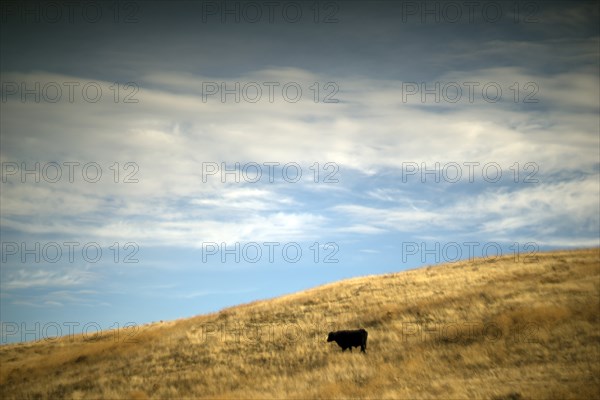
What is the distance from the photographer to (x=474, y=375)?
18.1 metres

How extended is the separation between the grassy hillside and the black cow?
0.39 meters

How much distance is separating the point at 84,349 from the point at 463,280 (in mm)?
26385

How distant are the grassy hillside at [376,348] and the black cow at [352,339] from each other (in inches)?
15.5

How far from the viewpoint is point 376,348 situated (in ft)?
77.6

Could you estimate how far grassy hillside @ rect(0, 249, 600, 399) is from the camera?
59.0 feet

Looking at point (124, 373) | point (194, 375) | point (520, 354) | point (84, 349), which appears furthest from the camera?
point (84, 349)

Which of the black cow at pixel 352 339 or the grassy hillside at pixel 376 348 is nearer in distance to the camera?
the grassy hillside at pixel 376 348

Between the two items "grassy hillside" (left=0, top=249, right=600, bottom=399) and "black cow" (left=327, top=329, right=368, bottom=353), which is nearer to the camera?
"grassy hillside" (left=0, top=249, right=600, bottom=399)

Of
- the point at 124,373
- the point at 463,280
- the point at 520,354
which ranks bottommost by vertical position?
the point at 124,373

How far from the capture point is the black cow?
23.7 metres

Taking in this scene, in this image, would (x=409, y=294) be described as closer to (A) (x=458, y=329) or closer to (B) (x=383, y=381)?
(A) (x=458, y=329)

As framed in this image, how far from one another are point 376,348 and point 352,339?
125 centimetres

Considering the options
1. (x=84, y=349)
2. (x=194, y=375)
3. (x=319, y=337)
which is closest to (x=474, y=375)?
(x=319, y=337)

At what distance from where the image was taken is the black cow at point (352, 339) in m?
23.7
